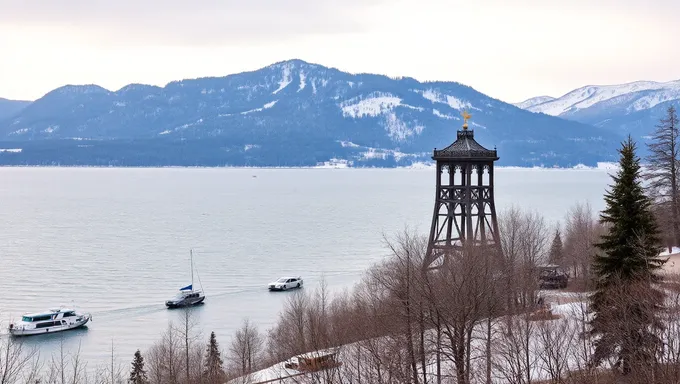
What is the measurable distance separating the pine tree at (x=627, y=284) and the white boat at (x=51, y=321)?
132 feet

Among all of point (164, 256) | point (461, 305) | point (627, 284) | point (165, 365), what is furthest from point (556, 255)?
point (164, 256)

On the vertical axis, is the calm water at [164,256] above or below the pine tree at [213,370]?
below

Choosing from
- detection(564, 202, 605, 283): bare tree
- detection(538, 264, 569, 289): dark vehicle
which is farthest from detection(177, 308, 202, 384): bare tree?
detection(564, 202, 605, 283): bare tree

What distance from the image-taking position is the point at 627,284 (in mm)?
25547

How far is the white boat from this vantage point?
179 ft

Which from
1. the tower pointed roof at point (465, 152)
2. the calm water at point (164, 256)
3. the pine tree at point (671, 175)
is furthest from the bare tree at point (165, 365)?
the pine tree at point (671, 175)

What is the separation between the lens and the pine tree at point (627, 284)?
23.9 m

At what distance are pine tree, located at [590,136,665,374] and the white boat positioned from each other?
4033 cm

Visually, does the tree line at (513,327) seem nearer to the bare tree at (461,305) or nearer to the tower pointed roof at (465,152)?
the bare tree at (461,305)

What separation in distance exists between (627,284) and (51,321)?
4295cm

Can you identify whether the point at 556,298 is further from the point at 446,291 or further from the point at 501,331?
the point at 446,291

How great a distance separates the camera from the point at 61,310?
57312 millimetres

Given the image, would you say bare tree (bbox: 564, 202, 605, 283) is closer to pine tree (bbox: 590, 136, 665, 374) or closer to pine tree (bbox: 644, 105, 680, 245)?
pine tree (bbox: 644, 105, 680, 245)

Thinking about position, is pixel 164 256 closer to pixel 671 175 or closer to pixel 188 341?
pixel 188 341
